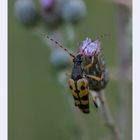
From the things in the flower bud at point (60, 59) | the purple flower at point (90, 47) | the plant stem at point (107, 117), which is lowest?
the plant stem at point (107, 117)

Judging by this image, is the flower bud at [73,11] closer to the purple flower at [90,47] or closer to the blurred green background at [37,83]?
the blurred green background at [37,83]

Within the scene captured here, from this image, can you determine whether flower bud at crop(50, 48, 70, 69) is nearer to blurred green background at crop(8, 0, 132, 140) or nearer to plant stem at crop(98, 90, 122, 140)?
blurred green background at crop(8, 0, 132, 140)

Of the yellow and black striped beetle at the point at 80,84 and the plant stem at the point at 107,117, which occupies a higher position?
the yellow and black striped beetle at the point at 80,84

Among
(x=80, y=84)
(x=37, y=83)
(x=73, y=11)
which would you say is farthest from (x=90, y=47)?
(x=37, y=83)

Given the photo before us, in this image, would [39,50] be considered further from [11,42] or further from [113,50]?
[113,50]

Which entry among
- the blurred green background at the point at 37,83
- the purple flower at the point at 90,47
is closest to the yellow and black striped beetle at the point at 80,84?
the purple flower at the point at 90,47

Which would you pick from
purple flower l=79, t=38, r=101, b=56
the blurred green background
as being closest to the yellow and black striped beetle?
purple flower l=79, t=38, r=101, b=56
